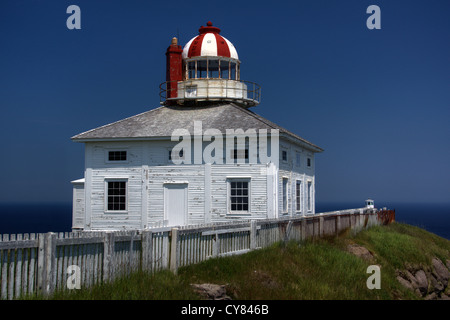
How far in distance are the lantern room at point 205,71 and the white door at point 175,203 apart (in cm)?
601

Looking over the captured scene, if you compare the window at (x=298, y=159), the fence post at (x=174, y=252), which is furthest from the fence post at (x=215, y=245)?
the window at (x=298, y=159)

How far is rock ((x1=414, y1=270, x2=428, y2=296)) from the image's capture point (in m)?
22.7

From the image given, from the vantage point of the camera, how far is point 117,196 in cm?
2625

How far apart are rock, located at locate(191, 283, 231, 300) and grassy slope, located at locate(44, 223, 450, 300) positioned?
0.27 meters

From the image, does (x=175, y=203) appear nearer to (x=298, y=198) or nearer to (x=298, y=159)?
(x=298, y=198)

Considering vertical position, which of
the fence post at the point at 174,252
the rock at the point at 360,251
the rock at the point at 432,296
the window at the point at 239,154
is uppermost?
the window at the point at 239,154

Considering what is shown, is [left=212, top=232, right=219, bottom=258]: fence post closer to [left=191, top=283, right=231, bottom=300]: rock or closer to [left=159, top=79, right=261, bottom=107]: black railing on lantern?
[left=191, top=283, right=231, bottom=300]: rock

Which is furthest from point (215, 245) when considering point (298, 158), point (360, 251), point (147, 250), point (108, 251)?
point (298, 158)

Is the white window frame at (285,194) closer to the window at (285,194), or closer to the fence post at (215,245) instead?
the window at (285,194)

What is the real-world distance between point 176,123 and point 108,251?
16325mm

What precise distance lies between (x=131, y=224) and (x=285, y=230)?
10.1 meters

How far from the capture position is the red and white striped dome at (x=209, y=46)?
2986 cm

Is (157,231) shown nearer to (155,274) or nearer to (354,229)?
(155,274)

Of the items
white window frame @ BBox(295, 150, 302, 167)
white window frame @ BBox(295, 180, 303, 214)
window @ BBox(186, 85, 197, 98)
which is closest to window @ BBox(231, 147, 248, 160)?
white window frame @ BBox(295, 150, 302, 167)
